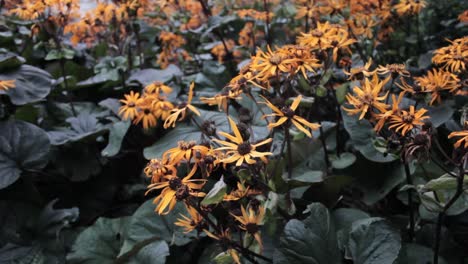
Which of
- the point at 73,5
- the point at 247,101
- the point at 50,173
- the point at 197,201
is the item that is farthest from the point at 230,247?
the point at 73,5

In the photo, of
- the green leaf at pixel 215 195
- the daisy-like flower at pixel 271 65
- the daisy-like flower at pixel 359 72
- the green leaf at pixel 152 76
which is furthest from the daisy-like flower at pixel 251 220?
the green leaf at pixel 152 76

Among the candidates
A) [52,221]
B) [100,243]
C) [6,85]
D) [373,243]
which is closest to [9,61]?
[6,85]

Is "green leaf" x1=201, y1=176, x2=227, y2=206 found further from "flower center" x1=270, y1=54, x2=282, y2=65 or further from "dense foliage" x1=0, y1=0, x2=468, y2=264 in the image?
"flower center" x1=270, y1=54, x2=282, y2=65

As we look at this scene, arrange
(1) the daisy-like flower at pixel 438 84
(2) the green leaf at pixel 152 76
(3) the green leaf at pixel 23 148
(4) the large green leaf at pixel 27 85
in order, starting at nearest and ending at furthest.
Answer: (1) the daisy-like flower at pixel 438 84 → (3) the green leaf at pixel 23 148 → (4) the large green leaf at pixel 27 85 → (2) the green leaf at pixel 152 76

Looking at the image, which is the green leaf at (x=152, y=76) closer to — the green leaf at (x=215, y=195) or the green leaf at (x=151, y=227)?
the green leaf at (x=151, y=227)

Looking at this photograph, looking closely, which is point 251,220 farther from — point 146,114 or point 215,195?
point 146,114

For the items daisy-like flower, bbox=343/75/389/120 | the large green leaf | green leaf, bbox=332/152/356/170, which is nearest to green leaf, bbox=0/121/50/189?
the large green leaf
